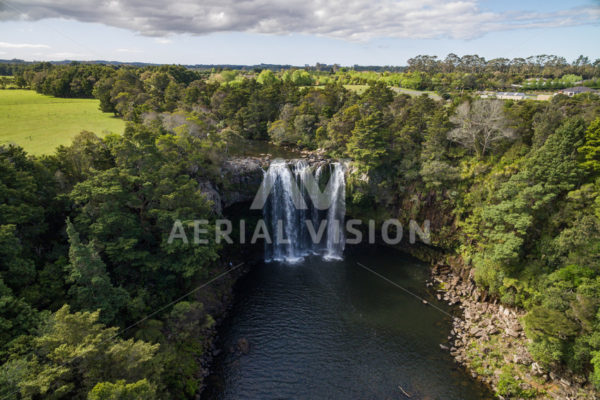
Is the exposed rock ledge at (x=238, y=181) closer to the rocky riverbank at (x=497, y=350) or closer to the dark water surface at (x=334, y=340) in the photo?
the dark water surface at (x=334, y=340)

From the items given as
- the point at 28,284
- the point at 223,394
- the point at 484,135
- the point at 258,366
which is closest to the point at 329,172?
the point at 484,135

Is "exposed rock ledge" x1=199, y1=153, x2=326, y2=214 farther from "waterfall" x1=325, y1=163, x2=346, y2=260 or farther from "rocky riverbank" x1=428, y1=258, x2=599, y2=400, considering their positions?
"rocky riverbank" x1=428, y1=258, x2=599, y2=400

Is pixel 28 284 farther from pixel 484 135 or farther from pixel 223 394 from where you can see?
pixel 484 135

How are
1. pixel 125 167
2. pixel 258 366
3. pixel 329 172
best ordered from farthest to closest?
1. pixel 329 172
2. pixel 125 167
3. pixel 258 366

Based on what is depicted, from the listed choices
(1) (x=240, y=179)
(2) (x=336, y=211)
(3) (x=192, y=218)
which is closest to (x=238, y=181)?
(1) (x=240, y=179)

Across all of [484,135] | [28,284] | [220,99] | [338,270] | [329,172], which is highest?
[220,99]

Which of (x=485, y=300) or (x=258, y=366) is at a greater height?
(x=485, y=300)

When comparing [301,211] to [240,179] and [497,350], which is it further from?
[497,350]
